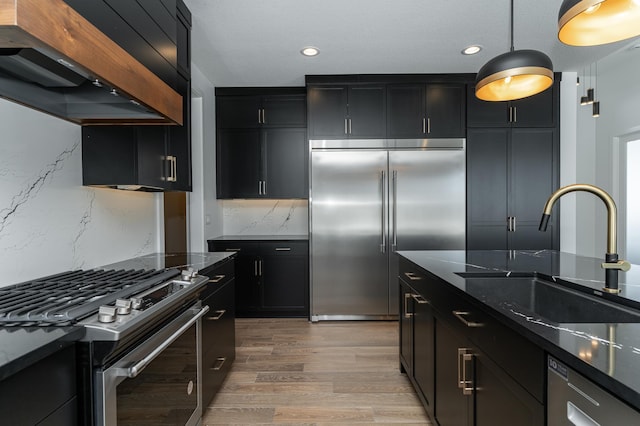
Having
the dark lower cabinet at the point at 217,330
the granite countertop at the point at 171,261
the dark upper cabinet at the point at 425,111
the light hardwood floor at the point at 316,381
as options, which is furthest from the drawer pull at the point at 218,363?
the dark upper cabinet at the point at 425,111

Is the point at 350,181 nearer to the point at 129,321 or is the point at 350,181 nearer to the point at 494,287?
the point at 494,287

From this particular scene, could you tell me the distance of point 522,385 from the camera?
1021 mm

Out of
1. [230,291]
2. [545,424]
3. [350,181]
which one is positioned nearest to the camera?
[545,424]

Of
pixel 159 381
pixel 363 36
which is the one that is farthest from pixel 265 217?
pixel 159 381

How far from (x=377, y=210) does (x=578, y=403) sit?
10.4 ft

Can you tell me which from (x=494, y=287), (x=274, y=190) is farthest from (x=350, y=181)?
(x=494, y=287)

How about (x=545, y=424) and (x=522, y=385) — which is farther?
(x=522, y=385)

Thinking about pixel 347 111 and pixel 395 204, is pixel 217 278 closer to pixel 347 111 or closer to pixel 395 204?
pixel 395 204

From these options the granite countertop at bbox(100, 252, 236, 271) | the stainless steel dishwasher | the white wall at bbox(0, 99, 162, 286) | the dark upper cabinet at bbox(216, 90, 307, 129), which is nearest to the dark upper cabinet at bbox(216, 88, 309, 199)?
the dark upper cabinet at bbox(216, 90, 307, 129)

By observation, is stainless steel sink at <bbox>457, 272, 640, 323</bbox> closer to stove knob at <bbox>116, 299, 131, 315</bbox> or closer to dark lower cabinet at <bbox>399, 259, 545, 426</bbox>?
dark lower cabinet at <bbox>399, 259, 545, 426</bbox>

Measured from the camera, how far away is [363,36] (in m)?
2.96

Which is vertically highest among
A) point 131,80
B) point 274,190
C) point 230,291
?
point 131,80

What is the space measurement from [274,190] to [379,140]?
A: 1392mm

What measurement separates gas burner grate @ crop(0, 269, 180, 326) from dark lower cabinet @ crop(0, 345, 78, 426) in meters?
0.14
